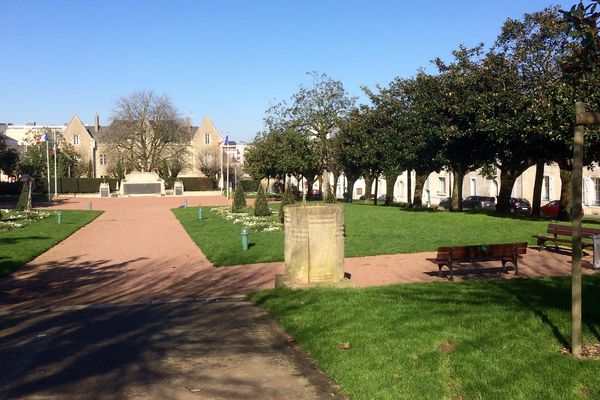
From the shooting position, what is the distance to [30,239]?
20312 millimetres

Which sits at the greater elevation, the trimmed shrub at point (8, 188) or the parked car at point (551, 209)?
the trimmed shrub at point (8, 188)

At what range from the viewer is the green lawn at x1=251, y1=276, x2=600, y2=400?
4.63 m

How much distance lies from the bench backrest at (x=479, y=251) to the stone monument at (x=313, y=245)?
2.81m

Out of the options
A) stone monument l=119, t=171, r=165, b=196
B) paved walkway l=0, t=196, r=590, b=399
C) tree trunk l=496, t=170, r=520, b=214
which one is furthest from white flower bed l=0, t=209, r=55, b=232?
stone monument l=119, t=171, r=165, b=196

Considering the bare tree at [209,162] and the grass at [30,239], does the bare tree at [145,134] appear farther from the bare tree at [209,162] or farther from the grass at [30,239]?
the grass at [30,239]

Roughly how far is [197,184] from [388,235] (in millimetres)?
62722

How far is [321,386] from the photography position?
198 inches

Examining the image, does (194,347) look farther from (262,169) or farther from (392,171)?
(262,169)

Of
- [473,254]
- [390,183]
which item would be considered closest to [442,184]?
[390,183]

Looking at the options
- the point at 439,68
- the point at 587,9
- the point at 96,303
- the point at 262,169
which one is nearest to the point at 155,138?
the point at 262,169

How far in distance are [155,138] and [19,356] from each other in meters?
70.3

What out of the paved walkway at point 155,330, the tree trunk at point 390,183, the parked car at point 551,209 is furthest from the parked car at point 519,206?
the paved walkway at point 155,330

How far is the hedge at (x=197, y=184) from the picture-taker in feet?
259

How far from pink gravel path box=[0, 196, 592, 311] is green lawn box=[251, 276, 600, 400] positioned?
250 centimetres
